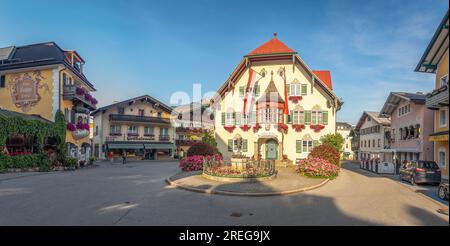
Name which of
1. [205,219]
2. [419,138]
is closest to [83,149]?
[205,219]

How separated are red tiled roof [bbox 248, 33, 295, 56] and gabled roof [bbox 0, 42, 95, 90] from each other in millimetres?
21537

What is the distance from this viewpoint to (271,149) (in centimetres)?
2950

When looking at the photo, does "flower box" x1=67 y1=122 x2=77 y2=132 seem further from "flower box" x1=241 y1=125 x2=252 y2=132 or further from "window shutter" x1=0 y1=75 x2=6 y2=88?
"flower box" x1=241 y1=125 x2=252 y2=132

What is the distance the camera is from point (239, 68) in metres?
30.4

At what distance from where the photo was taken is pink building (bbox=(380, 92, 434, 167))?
26062 millimetres

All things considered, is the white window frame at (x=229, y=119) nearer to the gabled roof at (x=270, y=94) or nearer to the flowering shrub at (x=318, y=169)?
the gabled roof at (x=270, y=94)

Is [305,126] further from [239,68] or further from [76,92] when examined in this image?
[76,92]

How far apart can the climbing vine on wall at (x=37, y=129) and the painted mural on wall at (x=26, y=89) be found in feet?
12.6

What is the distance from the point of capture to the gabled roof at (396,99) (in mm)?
27459

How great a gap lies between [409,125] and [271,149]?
15.8 m

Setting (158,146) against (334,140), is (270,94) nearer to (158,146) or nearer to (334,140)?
(334,140)

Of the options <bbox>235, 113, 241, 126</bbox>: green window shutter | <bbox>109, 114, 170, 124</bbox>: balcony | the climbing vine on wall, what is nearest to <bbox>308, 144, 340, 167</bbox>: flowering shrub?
<bbox>235, 113, 241, 126</bbox>: green window shutter
